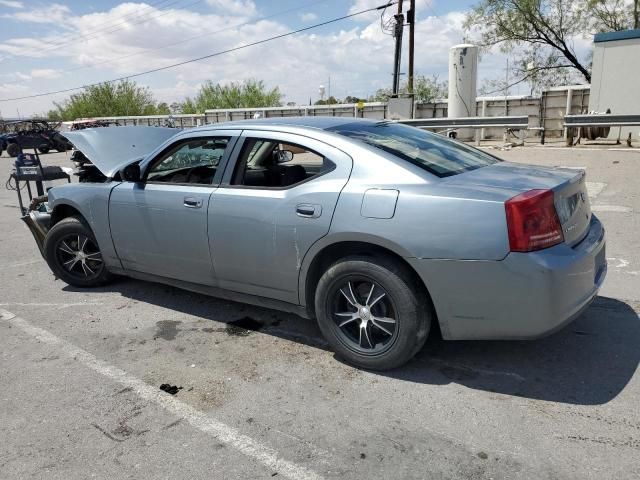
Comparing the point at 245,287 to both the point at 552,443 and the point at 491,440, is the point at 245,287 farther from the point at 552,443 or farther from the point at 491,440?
the point at 552,443

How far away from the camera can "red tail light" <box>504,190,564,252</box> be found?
2.72 m

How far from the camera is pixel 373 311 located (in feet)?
10.7

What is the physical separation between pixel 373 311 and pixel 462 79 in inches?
639

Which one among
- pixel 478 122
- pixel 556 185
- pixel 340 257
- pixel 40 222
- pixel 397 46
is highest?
pixel 397 46

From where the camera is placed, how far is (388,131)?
384 cm

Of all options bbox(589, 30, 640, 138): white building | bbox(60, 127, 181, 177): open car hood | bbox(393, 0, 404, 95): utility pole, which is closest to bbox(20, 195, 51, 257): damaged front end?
bbox(60, 127, 181, 177): open car hood

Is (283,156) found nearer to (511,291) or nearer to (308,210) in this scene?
(308,210)

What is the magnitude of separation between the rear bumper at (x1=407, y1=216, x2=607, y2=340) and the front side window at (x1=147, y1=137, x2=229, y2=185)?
75.5 inches

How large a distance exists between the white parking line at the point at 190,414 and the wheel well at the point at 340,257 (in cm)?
104

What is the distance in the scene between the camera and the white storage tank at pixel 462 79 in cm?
1741

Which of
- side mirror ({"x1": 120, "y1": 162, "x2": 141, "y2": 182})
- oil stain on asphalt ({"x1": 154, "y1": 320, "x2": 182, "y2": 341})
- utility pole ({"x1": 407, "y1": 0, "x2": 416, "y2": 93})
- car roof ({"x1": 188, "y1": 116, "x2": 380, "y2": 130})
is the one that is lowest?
oil stain on asphalt ({"x1": 154, "y1": 320, "x2": 182, "y2": 341})

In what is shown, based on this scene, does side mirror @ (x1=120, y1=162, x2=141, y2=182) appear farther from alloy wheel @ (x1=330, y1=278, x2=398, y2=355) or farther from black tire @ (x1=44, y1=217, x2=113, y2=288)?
alloy wheel @ (x1=330, y1=278, x2=398, y2=355)

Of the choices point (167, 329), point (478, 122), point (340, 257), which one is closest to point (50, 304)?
point (167, 329)

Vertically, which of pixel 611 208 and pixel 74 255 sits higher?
pixel 74 255
